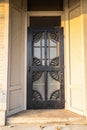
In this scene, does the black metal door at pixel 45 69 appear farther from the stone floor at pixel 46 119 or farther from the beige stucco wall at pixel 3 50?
the beige stucco wall at pixel 3 50

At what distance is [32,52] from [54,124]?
1753mm

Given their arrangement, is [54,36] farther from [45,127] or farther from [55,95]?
[45,127]

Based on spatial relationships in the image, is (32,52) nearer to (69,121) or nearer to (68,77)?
(68,77)

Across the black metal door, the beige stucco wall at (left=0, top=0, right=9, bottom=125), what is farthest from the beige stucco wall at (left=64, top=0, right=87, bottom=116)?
the beige stucco wall at (left=0, top=0, right=9, bottom=125)

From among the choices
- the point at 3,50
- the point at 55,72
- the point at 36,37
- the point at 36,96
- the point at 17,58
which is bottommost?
the point at 36,96

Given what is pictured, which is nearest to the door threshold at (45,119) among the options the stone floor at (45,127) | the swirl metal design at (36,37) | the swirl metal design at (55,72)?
the stone floor at (45,127)

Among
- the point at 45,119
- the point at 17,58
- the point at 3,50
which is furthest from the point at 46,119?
the point at 3,50

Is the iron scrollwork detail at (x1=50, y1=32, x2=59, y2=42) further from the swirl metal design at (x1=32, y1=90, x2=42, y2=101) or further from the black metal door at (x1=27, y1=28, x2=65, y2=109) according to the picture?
the swirl metal design at (x1=32, y1=90, x2=42, y2=101)

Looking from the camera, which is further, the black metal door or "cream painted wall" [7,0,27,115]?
the black metal door

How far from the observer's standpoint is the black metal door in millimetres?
4453

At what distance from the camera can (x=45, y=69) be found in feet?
14.8

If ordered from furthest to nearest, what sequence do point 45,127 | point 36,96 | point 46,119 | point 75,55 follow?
point 36,96
point 75,55
point 46,119
point 45,127

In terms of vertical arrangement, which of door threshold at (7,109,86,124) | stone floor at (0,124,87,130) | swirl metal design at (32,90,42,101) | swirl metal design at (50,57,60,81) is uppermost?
swirl metal design at (50,57,60,81)

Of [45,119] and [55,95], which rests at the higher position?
[55,95]
